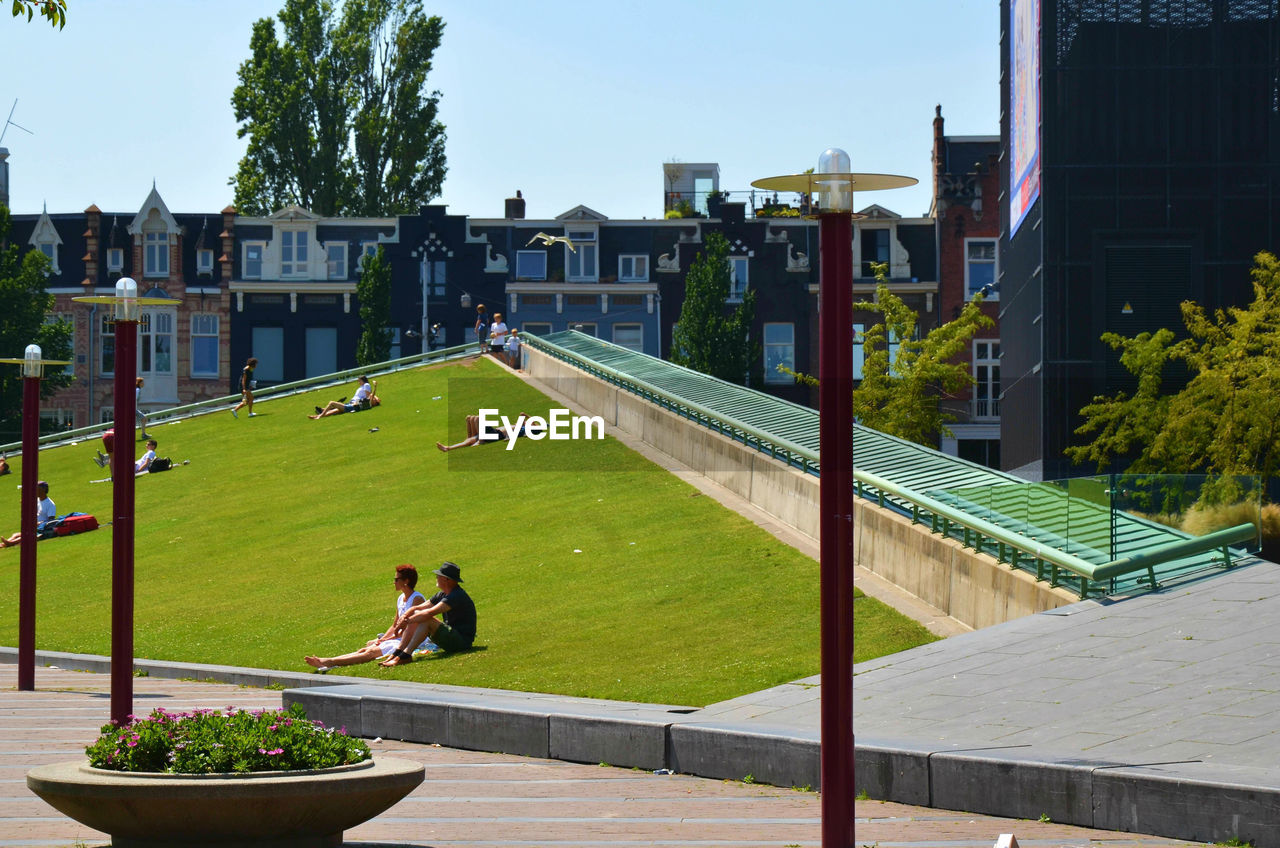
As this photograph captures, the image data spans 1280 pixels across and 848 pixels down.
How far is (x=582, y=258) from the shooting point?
68562 millimetres

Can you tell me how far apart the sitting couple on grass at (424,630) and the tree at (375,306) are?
48.4 m

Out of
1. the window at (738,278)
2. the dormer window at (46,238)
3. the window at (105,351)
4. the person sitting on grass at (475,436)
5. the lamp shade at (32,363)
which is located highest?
the dormer window at (46,238)

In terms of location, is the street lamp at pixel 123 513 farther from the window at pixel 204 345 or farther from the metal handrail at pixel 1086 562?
the window at pixel 204 345

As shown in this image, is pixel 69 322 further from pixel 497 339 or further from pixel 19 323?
pixel 497 339

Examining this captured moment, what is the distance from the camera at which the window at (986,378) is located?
64.6m

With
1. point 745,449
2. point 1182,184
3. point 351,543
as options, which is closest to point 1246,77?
point 1182,184

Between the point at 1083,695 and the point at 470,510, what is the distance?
1859cm

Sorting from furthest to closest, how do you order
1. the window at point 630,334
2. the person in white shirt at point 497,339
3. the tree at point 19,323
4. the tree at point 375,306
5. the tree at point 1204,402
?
the window at point 630,334, the tree at point 375,306, the tree at point 19,323, the person in white shirt at point 497,339, the tree at point 1204,402

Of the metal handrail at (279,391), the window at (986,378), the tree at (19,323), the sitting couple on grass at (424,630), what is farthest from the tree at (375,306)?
the sitting couple on grass at (424,630)

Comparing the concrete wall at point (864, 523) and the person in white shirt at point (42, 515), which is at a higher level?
the concrete wall at point (864, 523)

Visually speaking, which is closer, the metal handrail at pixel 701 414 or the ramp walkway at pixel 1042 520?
the ramp walkway at pixel 1042 520

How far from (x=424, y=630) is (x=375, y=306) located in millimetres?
49515

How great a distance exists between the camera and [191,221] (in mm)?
70188

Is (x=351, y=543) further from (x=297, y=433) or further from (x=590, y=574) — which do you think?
(x=297, y=433)
